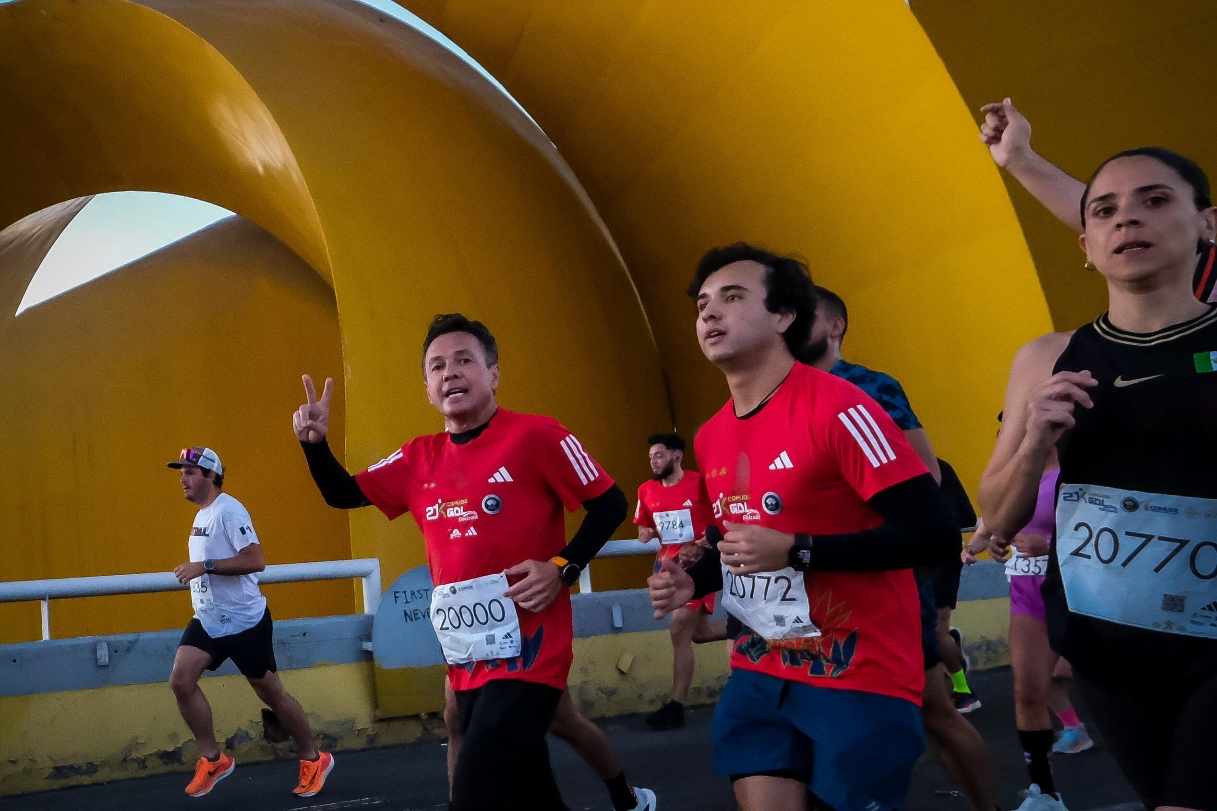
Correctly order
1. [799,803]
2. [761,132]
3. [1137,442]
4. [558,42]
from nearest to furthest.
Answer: [1137,442] < [799,803] < [761,132] < [558,42]

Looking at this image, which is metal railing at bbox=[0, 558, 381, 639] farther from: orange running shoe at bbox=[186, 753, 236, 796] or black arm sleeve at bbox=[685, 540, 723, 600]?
black arm sleeve at bbox=[685, 540, 723, 600]

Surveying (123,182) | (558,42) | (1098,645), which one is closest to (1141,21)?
(558,42)

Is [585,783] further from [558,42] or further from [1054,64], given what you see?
[558,42]

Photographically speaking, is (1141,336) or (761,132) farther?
(761,132)

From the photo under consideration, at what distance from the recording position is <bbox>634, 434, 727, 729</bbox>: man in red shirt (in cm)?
818

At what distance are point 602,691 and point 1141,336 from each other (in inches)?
276

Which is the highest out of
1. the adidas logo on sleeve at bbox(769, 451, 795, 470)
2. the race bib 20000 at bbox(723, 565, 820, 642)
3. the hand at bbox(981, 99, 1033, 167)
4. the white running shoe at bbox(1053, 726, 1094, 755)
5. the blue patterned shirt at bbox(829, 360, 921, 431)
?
the hand at bbox(981, 99, 1033, 167)

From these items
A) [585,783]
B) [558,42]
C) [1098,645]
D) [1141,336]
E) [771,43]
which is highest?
[558,42]

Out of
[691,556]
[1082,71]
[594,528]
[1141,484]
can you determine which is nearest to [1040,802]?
[594,528]

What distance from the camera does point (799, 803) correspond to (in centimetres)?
285

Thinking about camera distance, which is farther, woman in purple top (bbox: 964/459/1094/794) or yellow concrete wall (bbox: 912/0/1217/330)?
yellow concrete wall (bbox: 912/0/1217/330)

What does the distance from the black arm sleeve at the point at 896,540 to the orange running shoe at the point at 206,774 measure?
5.01m

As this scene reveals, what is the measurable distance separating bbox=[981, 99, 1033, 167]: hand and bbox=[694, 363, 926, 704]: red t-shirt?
91 centimetres

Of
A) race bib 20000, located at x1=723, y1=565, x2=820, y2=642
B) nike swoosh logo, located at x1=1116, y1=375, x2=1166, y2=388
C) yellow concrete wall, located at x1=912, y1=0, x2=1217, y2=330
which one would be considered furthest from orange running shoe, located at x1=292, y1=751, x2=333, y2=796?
yellow concrete wall, located at x1=912, y1=0, x2=1217, y2=330
